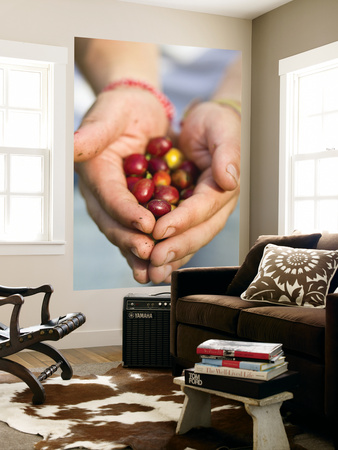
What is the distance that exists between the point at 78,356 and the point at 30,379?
4.59 ft

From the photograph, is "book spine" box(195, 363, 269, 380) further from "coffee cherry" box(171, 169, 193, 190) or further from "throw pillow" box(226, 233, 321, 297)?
"coffee cherry" box(171, 169, 193, 190)

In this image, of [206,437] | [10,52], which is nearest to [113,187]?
[10,52]

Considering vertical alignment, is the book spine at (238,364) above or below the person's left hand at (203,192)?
below

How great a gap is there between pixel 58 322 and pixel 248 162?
276cm

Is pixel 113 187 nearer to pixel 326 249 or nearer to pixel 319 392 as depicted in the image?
pixel 326 249

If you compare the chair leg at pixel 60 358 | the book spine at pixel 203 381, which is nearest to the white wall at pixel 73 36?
the chair leg at pixel 60 358

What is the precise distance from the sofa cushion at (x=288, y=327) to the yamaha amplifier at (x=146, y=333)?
1.06 meters

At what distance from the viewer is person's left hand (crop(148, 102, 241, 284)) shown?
561cm

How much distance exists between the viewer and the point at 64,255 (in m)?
5.38

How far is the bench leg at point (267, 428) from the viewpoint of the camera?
2736 mm

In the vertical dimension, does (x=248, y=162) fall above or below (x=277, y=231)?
above

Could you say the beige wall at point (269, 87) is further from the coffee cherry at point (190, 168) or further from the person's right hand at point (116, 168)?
the person's right hand at point (116, 168)

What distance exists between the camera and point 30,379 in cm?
365

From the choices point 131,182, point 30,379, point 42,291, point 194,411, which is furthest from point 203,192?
point 194,411
